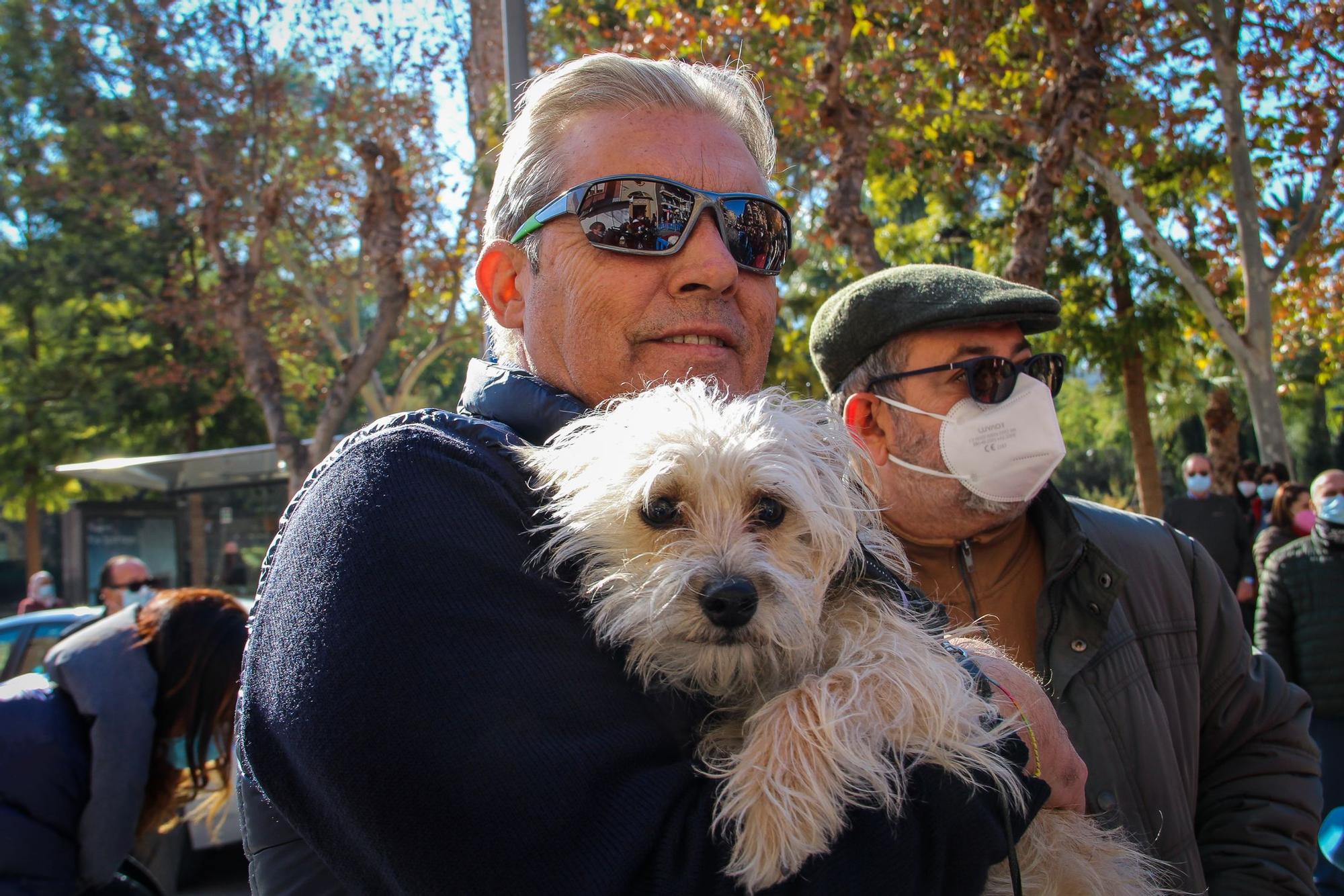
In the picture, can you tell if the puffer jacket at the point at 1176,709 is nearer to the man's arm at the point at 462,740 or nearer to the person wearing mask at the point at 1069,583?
the person wearing mask at the point at 1069,583

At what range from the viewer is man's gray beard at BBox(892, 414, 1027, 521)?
277cm

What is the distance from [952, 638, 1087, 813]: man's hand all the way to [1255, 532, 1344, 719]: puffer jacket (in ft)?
15.9

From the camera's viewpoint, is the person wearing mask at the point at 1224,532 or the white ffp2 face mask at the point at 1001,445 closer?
the white ffp2 face mask at the point at 1001,445

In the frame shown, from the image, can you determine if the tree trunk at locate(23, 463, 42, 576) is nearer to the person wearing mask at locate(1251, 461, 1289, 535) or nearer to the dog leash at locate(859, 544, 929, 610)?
the person wearing mask at locate(1251, 461, 1289, 535)

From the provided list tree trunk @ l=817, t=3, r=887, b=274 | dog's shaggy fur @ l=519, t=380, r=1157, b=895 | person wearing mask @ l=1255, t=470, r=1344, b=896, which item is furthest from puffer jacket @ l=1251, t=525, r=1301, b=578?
dog's shaggy fur @ l=519, t=380, r=1157, b=895

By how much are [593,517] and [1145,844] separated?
1527 millimetres

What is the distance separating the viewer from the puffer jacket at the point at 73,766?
2932 millimetres

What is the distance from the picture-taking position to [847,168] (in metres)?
6.90

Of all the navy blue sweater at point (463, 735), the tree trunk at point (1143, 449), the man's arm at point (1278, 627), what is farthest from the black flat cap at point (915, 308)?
the tree trunk at point (1143, 449)

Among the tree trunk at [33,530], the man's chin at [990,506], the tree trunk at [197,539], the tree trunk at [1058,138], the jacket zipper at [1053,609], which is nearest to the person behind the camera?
the jacket zipper at [1053,609]

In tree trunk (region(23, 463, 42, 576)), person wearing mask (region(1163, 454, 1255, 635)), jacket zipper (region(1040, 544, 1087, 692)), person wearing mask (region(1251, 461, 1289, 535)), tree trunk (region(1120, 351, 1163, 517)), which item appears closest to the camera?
jacket zipper (region(1040, 544, 1087, 692))

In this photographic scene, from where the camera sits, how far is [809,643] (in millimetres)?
1666

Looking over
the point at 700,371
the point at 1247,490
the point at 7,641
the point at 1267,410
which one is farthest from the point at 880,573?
the point at 1247,490

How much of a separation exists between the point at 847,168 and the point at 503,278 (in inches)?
207
